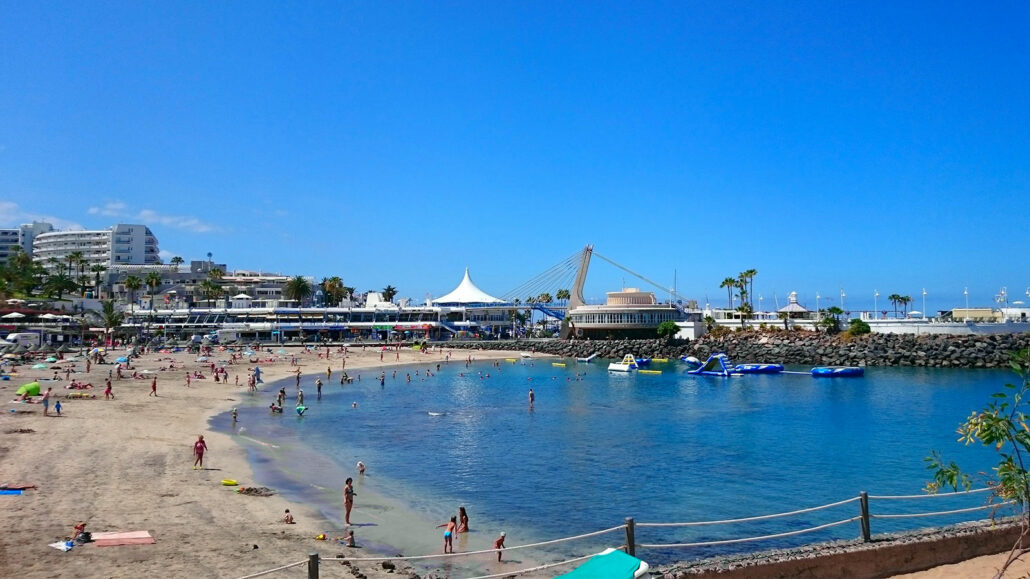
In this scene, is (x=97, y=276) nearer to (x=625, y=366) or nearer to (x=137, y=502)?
(x=625, y=366)

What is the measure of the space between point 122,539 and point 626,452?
71.7 ft

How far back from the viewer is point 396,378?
2692 inches

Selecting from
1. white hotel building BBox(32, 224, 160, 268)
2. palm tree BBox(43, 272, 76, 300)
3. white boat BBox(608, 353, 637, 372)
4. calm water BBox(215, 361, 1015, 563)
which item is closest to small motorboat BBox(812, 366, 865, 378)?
calm water BBox(215, 361, 1015, 563)

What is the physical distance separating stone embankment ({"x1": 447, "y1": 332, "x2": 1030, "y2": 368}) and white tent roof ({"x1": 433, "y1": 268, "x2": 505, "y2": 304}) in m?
23.7

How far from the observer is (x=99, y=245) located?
143875mm

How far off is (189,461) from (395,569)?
1415cm

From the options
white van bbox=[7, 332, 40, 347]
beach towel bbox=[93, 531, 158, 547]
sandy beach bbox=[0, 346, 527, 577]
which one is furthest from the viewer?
white van bbox=[7, 332, 40, 347]

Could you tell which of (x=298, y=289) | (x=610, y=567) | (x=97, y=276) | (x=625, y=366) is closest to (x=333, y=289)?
(x=298, y=289)

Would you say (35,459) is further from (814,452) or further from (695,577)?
(814,452)

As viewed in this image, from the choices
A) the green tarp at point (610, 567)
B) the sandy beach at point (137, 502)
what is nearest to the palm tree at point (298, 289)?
the sandy beach at point (137, 502)

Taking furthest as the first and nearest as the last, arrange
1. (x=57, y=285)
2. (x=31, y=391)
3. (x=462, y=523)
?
(x=57, y=285) → (x=31, y=391) → (x=462, y=523)

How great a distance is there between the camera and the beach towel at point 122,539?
15188 millimetres

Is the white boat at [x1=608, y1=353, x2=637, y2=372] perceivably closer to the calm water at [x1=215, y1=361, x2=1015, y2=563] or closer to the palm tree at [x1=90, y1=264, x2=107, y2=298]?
the calm water at [x1=215, y1=361, x2=1015, y2=563]

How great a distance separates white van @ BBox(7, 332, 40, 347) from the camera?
7489 centimetres
